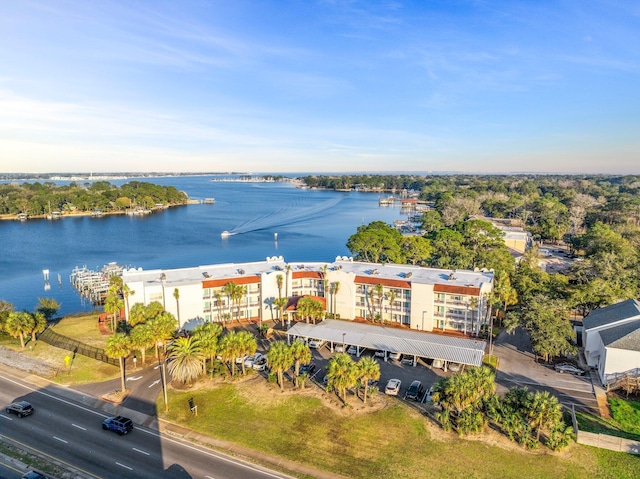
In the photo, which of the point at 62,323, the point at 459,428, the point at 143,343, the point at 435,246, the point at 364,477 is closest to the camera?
the point at 364,477

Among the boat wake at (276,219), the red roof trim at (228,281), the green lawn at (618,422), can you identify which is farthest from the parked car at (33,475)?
the boat wake at (276,219)

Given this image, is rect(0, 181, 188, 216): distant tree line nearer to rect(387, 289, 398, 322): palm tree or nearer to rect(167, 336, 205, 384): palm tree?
rect(167, 336, 205, 384): palm tree

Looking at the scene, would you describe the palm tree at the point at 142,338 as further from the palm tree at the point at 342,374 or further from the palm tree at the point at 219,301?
the palm tree at the point at 342,374

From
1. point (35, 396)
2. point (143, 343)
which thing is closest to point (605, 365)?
point (143, 343)

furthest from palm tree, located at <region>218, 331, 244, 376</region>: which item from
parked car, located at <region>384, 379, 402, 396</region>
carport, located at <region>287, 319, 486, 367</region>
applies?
parked car, located at <region>384, 379, 402, 396</region>

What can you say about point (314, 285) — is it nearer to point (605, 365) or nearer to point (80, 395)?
point (80, 395)
